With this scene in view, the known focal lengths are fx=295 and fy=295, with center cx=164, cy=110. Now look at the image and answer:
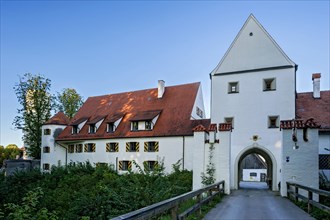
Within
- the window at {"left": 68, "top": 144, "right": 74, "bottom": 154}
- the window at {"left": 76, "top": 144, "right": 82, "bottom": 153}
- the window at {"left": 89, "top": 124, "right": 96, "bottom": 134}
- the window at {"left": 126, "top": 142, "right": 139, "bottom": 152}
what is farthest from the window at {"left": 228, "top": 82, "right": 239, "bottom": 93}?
the window at {"left": 68, "top": 144, "right": 74, "bottom": 154}

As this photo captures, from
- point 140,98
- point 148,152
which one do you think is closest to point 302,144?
point 148,152

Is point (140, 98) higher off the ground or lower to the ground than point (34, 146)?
higher

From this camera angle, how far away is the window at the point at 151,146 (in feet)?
86.4

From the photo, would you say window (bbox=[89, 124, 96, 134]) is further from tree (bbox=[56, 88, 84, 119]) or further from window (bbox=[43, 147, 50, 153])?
tree (bbox=[56, 88, 84, 119])

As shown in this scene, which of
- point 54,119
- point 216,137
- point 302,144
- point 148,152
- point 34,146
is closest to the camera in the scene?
point 302,144

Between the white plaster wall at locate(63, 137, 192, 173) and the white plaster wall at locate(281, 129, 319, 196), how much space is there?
12349 mm

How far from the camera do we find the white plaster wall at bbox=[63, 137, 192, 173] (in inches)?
988

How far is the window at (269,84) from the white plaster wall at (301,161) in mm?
6859

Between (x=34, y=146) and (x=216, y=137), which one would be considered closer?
(x=216, y=137)

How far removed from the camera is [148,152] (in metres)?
26.6

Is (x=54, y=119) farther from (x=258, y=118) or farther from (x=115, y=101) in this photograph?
(x=258, y=118)

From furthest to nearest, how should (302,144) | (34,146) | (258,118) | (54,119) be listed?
(34,146) < (54,119) < (258,118) < (302,144)

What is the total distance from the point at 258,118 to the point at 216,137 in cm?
578

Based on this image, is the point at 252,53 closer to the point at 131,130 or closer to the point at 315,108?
the point at 315,108
